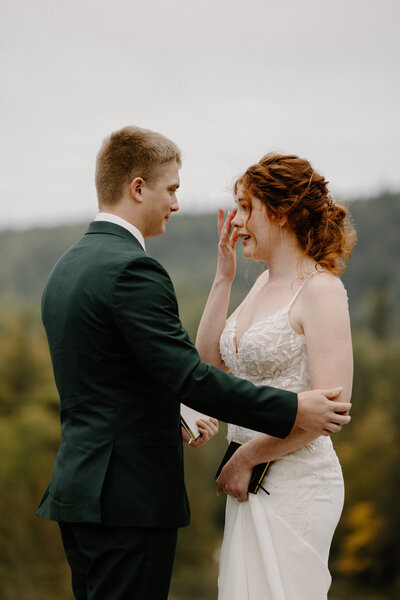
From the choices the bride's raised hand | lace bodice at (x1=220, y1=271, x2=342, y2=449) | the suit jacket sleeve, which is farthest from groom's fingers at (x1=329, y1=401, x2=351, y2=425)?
the bride's raised hand

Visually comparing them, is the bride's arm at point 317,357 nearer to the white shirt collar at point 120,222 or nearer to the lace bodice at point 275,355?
the lace bodice at point 275,355

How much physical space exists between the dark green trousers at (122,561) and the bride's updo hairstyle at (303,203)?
4.47 feet

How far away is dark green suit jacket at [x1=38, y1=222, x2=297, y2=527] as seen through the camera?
105 inches

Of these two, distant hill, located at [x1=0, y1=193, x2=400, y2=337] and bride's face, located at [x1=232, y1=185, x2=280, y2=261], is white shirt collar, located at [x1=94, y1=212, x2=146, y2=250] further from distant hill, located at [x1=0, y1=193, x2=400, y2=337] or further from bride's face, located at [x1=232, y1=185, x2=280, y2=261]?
distant hill, located at [x1=0, y1=193, x2=400, y2=337]

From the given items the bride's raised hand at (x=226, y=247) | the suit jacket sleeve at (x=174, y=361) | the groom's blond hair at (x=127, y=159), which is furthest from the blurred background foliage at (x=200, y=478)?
the suit jacket sleeve at (x=174, y=361)

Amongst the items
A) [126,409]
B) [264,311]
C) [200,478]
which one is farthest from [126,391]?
[200,478]

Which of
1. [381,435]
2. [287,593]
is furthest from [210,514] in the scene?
[287,593]

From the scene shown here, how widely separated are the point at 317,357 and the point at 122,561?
1.08 meters

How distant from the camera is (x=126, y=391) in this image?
2.75 metres

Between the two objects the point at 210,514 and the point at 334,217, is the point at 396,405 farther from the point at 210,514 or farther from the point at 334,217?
the point at 334,217

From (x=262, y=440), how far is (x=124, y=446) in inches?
26.4

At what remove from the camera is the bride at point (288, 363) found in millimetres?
3049

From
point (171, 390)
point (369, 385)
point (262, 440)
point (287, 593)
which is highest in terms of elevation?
point (171, 390)

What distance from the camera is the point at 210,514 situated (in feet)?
128
